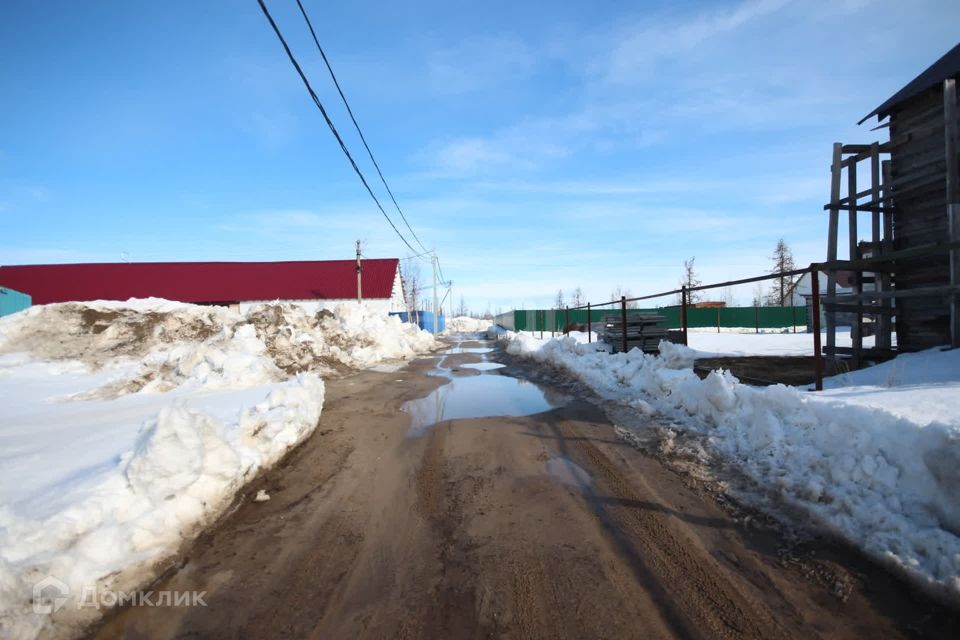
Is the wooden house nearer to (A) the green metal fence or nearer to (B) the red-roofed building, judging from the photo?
(A) the green metal fence

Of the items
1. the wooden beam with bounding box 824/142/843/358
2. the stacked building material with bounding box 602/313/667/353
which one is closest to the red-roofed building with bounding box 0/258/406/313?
the stacked building material with bounding box 602/313/667/353

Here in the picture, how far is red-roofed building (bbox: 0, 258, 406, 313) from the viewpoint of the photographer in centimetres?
3822

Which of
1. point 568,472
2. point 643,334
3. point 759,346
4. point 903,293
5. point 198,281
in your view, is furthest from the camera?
point 198,281

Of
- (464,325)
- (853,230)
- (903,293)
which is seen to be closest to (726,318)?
(853,230)

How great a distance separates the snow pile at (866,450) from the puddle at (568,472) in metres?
1.57

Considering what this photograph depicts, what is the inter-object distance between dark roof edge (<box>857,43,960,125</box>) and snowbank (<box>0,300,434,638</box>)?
12761 millimetres

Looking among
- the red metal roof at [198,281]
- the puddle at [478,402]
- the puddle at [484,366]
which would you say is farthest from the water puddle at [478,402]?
the red metal roof at [198,281]

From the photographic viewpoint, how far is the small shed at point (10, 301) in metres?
16.6

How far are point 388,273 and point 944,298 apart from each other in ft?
130

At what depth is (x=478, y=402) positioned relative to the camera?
8.88 metres

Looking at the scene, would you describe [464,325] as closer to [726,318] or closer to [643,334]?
[726,318]

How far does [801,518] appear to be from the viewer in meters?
3.47

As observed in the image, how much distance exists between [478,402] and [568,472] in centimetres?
425

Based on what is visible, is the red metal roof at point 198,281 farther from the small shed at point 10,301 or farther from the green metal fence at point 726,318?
the small shed at point 10,301
